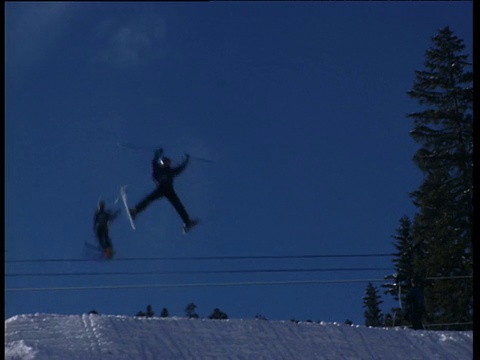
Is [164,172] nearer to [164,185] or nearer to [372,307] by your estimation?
[164,185]

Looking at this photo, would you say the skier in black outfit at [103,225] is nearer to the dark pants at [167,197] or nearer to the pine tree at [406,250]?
the dark pants at [167,197]

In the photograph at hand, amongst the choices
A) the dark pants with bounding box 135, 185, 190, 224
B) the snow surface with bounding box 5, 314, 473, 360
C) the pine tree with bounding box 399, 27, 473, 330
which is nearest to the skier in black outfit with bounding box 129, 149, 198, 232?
the dark pants with bounding box 135, 185, 190, 224

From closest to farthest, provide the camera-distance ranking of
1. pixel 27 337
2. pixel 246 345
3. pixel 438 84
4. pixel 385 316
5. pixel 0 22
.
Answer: pixel 0 22 < pixel 27 337 < pixel 246 345 < pixel 385 316 < pixel 438 84

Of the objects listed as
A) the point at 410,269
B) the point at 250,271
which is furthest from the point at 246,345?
the point at 410,269

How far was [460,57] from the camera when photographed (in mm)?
26266

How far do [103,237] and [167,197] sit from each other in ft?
3.58

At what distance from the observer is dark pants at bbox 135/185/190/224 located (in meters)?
14.7

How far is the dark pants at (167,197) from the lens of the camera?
48.3ft

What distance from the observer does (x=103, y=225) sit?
14.8 metres

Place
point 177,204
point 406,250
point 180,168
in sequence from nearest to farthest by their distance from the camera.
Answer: point 180,168 → point 177,204 → point 406,250

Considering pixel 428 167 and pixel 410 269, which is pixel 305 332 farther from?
pixel 428 167

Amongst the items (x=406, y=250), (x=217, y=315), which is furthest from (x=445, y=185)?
(x=217, y=315)

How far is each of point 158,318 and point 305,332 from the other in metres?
1.97

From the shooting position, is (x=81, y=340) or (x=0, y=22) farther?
(x=81, y=340)
